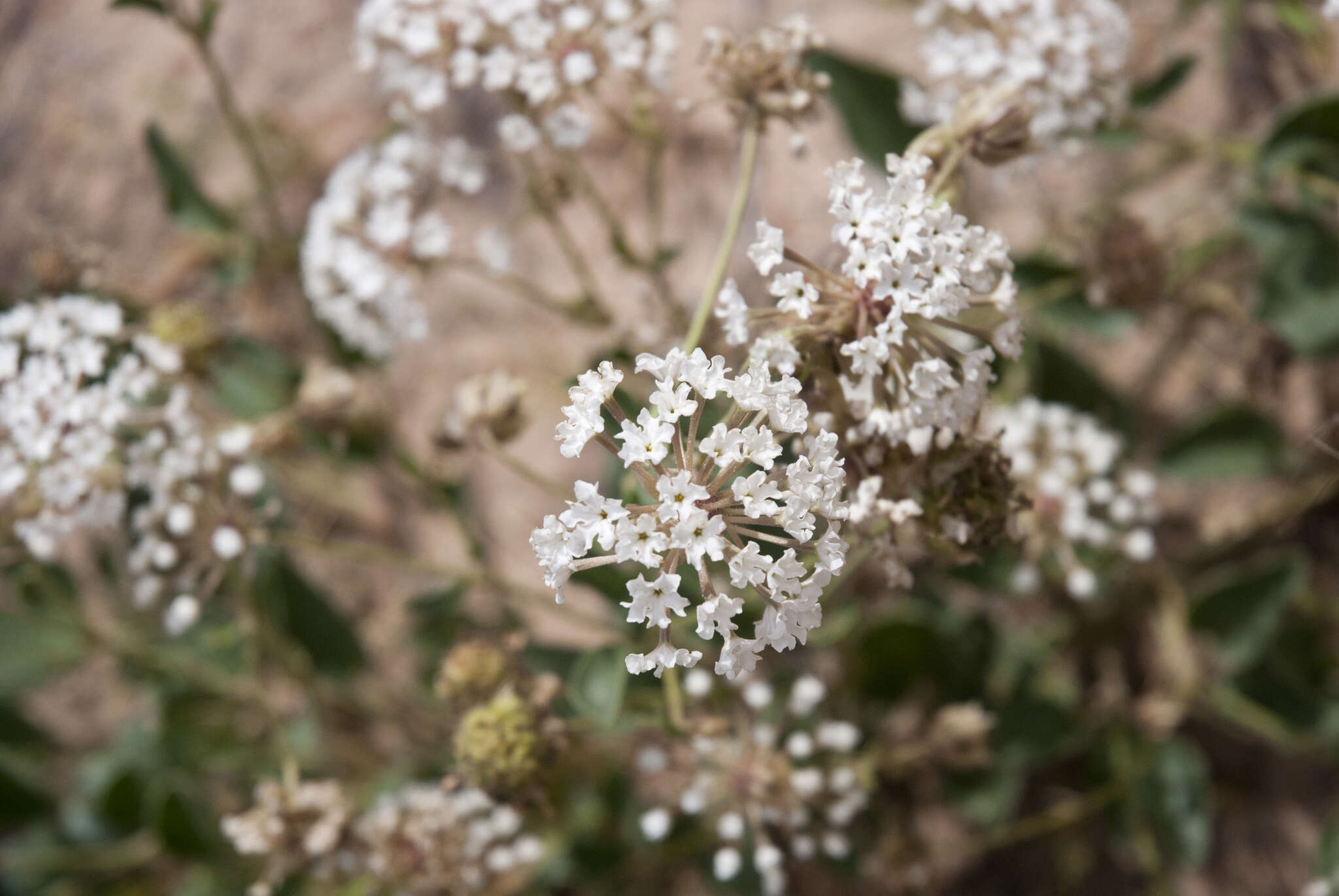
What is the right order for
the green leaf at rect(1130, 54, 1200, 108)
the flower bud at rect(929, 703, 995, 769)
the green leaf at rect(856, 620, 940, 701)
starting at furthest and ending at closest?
the green leaf at rect(856, 620, 940, 701), the green leaf at rect(1130, 54, 1200, 108), the flower bud at rect(929, 703, 995, 769)

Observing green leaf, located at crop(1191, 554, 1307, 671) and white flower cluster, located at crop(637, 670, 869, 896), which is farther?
green leaf, located at crop(1191, 554, 1307, 671)

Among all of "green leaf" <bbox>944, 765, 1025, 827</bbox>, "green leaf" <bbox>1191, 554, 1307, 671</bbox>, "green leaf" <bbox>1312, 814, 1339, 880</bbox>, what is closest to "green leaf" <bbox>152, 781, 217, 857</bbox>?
"green leaf" <bbox>944, 765, 1025, 827</bbox>

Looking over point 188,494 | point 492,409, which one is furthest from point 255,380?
point 492,409

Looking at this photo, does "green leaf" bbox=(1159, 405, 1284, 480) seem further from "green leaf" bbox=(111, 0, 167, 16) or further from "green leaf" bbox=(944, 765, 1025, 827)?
"green leaf" bbox=(111, 0, 167, 16)

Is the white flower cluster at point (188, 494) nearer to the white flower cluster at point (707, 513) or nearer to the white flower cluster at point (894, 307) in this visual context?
the white flower cluster at point (707, 513)

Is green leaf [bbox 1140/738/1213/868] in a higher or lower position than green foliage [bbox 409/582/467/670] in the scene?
lower

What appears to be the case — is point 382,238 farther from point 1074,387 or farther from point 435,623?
point 1074,387

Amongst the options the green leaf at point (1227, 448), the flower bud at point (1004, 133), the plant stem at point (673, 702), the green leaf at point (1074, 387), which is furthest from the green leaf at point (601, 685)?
the green leaf at point (1227, 448)
